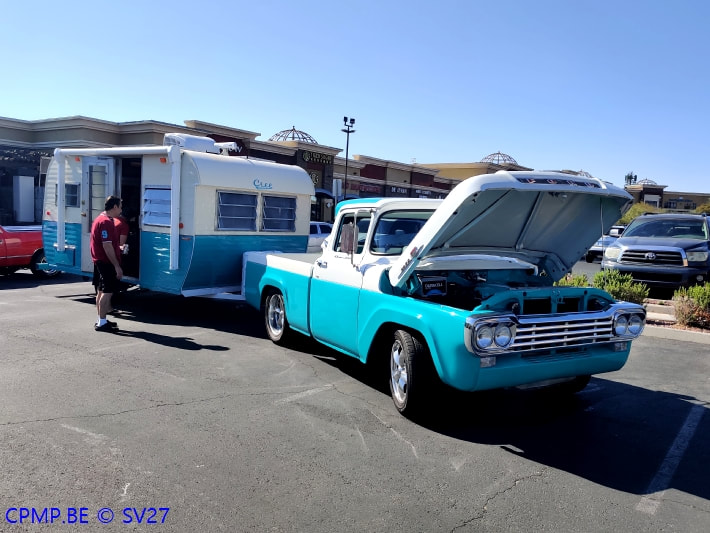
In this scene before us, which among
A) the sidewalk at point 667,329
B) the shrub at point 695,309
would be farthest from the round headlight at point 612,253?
the shrub at point 695,309

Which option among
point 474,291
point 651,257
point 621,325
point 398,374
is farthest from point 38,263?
point 651,257

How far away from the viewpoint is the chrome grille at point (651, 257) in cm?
1157

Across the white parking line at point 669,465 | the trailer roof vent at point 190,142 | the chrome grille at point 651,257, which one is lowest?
the white parking line at point 669,465

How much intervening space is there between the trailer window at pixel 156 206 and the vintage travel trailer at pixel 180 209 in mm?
16

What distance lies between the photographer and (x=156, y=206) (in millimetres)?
9555

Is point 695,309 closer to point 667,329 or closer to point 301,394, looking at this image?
point 667,329

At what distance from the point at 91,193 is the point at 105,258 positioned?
302 centimetres

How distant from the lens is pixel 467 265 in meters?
5.86

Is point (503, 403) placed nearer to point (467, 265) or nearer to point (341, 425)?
point (467, 265)

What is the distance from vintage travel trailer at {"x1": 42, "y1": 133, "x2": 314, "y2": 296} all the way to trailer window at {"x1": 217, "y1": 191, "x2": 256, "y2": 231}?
0.05ft

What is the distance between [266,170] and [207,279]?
A: 2159mm

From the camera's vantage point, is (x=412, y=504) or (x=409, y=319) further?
(x=409, y=319)

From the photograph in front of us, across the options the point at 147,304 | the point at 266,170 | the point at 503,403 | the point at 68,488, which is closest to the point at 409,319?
the point at 503,403

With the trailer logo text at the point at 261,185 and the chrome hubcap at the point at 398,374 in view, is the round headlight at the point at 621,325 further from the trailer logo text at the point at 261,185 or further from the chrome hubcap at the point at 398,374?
the trailer logo text at the point at 261,185
